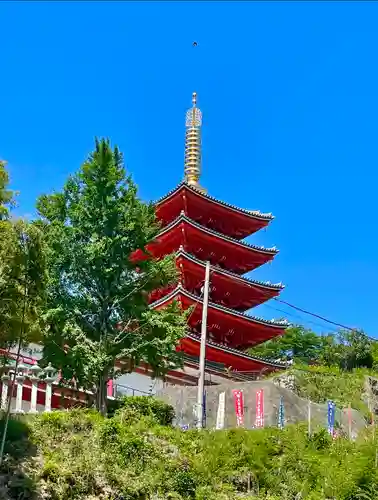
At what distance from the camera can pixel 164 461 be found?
59.7 feet

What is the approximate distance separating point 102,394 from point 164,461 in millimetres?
3697

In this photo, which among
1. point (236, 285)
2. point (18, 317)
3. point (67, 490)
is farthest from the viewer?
point (236, 285)

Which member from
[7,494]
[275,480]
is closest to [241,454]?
[275,480]

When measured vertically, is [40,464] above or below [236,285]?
below

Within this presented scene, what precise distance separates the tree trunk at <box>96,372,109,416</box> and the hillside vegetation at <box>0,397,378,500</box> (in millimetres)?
A: 603

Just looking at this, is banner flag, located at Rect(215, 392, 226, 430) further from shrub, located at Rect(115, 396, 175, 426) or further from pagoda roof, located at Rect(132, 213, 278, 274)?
pagoda roof, located at Rect(132, 213, 278, 274)

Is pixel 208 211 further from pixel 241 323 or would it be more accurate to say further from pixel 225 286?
pixel 241 323

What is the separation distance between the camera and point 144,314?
74.2 feet

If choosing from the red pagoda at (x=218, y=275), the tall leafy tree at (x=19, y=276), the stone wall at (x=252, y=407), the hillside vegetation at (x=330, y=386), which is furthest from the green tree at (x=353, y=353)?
the tall leafy tree at (x=19, y=276)

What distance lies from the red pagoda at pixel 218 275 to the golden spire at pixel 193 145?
5.18 ft

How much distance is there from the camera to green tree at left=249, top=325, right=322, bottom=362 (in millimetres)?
53875

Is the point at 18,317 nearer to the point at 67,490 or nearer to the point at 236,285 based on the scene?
the point at 67,490

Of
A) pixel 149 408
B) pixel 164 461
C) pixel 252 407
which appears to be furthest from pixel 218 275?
pixel 164 461

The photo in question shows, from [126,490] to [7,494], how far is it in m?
2.78
